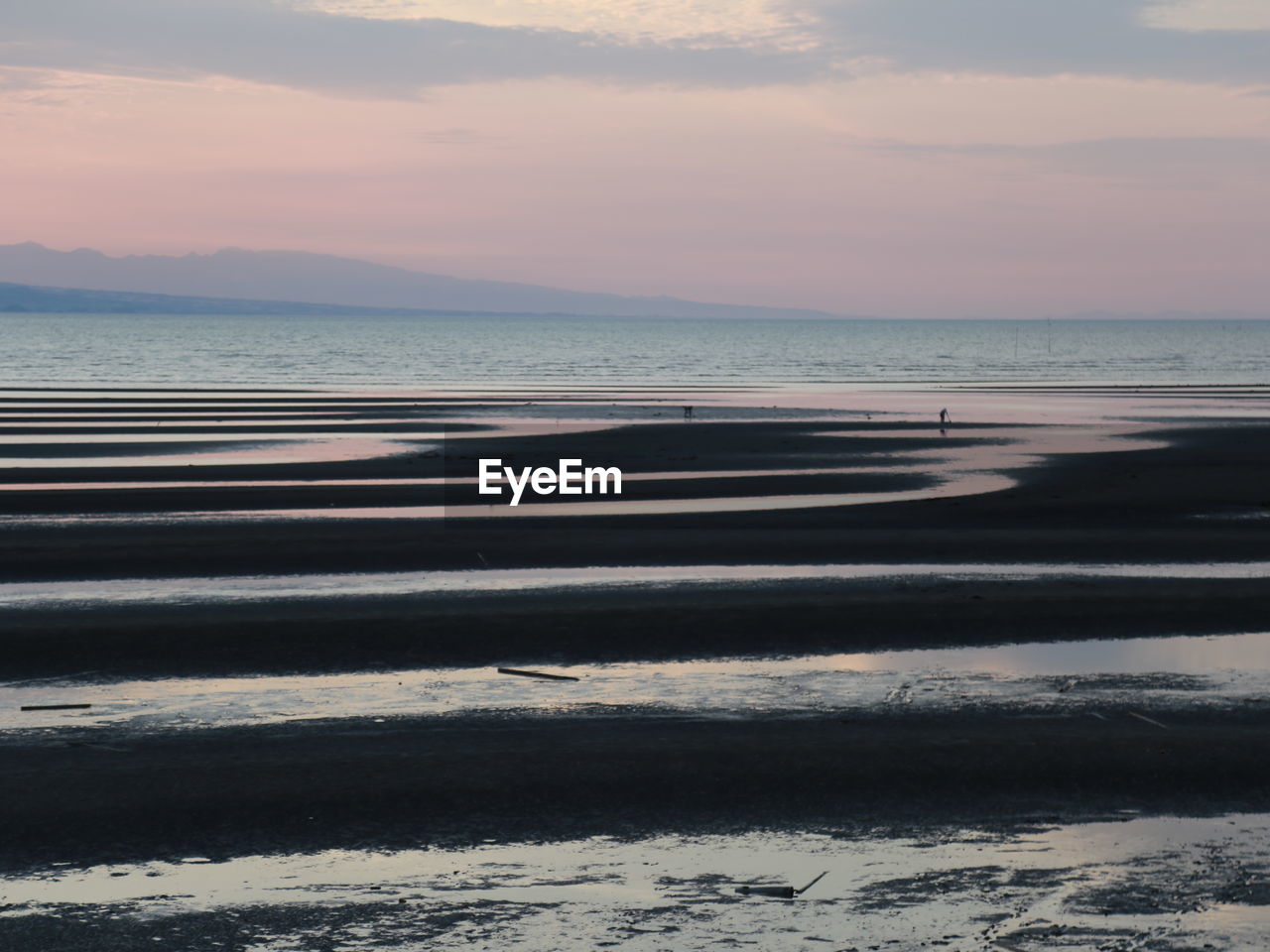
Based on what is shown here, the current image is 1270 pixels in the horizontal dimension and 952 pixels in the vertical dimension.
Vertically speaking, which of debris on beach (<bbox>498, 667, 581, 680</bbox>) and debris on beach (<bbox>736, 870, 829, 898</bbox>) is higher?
debris on beach (<bbox>736, 870, 829, 898</bbox>)

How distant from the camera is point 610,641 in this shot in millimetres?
12359

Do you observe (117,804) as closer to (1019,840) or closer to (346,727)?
(346,727)

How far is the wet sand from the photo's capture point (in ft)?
25.4
